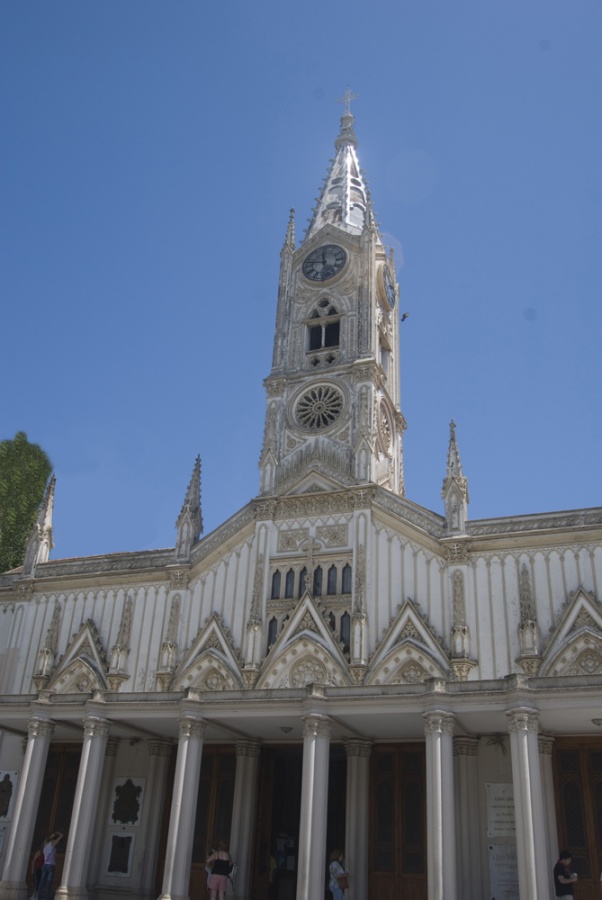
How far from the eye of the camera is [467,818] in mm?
24234

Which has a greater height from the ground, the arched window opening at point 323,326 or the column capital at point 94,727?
the arched window opening at point 323,326

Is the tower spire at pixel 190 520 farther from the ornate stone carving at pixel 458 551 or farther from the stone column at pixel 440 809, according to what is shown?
the stone column at pixel 440 809

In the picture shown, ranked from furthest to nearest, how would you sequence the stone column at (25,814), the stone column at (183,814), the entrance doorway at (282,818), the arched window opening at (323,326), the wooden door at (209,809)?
the arched window opening at (323,326) → the wooden door at (209,809) → the entrance doorway at (282,818) → the stone column at (25,814) → the stone column at (183,814)

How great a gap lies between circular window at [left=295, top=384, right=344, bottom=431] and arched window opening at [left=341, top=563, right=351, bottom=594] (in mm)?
7061

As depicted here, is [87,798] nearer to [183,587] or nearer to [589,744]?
[183,587]

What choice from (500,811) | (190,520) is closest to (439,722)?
(500,811)

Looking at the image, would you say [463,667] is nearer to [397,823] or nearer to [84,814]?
[397,823]

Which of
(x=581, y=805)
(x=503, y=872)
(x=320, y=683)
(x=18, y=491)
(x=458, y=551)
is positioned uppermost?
(x=18, y=491)

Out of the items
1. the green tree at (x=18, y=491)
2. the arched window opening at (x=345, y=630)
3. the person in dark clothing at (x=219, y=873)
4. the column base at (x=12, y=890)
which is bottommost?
the column base at (x=12, y=890)

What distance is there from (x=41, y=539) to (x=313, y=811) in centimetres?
1991

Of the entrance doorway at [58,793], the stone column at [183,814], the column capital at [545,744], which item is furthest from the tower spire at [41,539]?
the column capital at [545,744]

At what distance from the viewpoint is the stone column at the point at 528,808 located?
Result: 717 inches

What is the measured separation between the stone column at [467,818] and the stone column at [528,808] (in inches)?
207

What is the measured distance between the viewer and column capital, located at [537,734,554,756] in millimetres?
23609
